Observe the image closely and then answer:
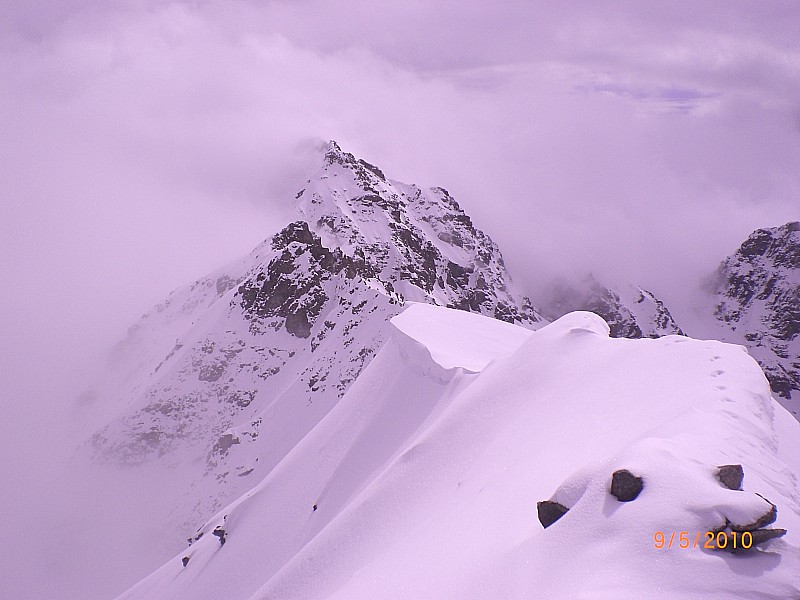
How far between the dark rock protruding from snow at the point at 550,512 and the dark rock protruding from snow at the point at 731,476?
5.68ft

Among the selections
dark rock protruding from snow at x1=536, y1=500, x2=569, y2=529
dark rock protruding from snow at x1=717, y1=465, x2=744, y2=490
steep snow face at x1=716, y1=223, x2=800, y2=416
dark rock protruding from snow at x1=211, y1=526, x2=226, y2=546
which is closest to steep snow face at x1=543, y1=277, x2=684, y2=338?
steep snow face at x1=716, y1=223, x2=800, y2=416

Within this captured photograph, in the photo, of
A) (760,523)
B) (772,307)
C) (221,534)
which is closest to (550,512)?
(760,523)

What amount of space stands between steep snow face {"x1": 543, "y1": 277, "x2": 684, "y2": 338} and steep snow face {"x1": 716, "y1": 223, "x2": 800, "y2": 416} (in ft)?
79.9

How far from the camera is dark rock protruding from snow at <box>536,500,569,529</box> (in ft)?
22.3

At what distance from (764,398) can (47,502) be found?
78405 millimetres

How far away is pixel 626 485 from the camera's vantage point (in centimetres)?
613

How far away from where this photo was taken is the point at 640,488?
6.10 metres

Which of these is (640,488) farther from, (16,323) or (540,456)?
(16,323)
